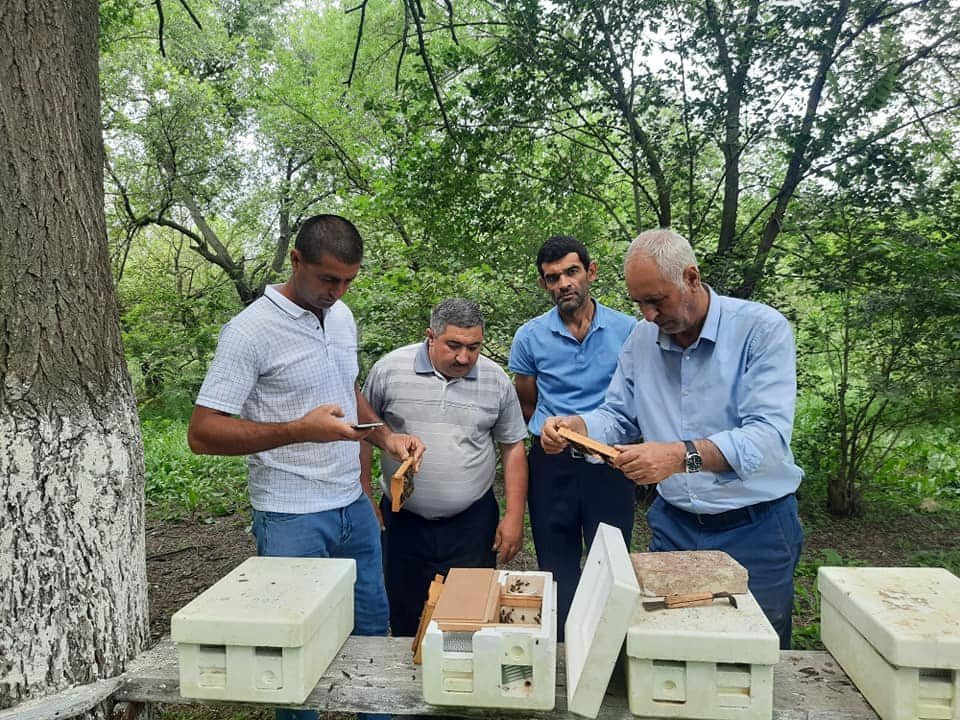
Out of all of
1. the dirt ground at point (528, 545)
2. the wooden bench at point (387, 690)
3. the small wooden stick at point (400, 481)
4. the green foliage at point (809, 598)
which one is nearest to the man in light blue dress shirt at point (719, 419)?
the wooden bench at point (387, 690)

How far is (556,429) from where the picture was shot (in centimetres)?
226

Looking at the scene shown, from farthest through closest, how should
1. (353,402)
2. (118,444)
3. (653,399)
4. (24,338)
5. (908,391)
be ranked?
(908,391)
(353,402)
(653,399)
(118,444)
(24,338)

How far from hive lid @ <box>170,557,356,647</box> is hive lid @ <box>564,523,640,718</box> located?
2.16 ft

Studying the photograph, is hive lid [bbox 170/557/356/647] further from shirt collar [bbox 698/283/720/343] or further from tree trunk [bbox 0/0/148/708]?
shirt collar [bbox 698/283/720/343]

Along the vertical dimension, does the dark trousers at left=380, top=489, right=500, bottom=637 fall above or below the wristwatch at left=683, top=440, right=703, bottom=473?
below

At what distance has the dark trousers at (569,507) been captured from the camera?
3271mm

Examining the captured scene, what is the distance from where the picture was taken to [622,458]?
204cm

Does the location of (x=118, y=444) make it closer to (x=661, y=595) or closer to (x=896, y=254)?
(x=661, y=595)

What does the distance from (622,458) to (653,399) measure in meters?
0.49

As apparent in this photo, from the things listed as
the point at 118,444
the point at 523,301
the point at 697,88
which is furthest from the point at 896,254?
the point at 118,444

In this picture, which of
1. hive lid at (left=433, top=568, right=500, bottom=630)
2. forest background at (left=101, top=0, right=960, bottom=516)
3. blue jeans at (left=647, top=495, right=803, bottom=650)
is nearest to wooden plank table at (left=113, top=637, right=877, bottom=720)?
hive lid at (left=433, top=568, right=500, bottom=630)

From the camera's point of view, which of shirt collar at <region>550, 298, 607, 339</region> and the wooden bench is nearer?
the wooden bench

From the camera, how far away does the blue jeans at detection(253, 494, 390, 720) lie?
8.07ft

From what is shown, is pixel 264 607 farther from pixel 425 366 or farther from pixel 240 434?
pixel 425 366
